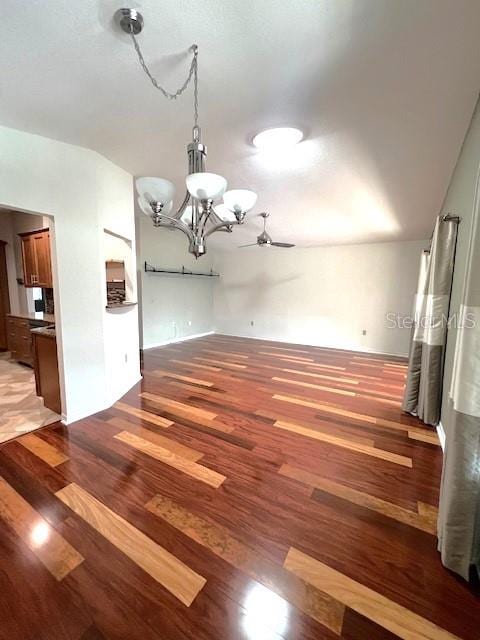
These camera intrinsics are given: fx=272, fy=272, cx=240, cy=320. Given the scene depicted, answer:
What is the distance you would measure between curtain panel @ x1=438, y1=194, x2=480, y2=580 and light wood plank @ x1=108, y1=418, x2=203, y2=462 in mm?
1606

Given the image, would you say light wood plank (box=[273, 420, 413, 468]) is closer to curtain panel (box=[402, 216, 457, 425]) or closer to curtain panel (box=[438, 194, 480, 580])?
curtain panel (box=[402, 216, 457, 425])

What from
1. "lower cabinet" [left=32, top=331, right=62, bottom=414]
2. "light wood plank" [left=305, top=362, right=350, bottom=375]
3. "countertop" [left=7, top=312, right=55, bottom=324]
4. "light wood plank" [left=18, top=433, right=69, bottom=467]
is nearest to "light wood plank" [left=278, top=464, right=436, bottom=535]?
"light wood plank" [left=18, top=433, right=69, bottom=467]

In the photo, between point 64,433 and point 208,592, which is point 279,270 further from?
point 208,592

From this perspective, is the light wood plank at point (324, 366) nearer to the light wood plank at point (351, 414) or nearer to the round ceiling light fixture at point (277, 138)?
the light wood plank at point (351, 414)

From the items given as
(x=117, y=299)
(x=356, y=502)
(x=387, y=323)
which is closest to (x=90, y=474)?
(x=356, y=502)

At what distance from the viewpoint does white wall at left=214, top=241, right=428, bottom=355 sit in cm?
568

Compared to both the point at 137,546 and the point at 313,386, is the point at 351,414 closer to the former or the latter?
the point at 313,386

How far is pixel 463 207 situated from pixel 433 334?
3.58 ft

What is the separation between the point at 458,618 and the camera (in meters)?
1.13

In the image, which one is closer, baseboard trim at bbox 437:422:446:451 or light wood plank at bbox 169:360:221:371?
baseboard trim at bbox 437:422:446:451

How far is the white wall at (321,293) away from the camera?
18.6ft

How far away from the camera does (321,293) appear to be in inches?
254

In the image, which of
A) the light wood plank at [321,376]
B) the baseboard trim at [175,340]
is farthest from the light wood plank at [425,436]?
the baseboard trim at [175,340]

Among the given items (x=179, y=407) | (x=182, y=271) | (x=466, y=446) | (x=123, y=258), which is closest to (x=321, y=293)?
(x=182, y=271)
